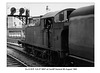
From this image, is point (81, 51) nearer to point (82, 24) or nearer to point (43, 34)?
point (82, 24)

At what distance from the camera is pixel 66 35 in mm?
9188

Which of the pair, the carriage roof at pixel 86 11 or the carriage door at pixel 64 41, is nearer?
the carriage roof at pixel 86 11

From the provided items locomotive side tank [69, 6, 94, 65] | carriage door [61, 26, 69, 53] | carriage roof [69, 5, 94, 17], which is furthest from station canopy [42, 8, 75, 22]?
carriage roof [69, 5, 94, 17]

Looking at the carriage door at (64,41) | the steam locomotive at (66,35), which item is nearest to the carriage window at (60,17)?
the steam locomotive at (66,35)

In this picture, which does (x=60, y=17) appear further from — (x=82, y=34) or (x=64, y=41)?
(x=82, y=34)

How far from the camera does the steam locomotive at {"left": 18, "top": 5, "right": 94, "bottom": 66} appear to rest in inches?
263

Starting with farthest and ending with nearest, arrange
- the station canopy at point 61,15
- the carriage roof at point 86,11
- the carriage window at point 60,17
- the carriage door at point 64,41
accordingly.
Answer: the carriage window at point 60,17, the station canopy at point 61,15, the carriage door at point 64,41, the carriage roof at point 86,11

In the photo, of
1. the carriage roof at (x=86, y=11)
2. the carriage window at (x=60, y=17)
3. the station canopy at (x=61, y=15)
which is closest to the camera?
the carriage roof at (x=86, y=11)

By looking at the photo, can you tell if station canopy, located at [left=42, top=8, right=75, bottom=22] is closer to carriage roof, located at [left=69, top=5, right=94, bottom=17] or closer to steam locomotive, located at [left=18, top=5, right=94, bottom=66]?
steam locomotive, located at [left=18, top=5, right=94, bottom=66]

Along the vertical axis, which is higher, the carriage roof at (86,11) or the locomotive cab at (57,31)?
the carriage roof at (86,11)

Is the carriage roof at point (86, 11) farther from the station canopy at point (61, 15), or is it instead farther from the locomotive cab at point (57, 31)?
the station canopy at point (61, 15)

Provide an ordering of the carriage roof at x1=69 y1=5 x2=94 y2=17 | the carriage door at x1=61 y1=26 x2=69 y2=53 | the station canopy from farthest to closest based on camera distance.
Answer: the station canopy → the carriage door at x1=61 y1=26 x2=69 y2=53 → the carriage roof at x1=69 y1=5 x2=94 y2=17

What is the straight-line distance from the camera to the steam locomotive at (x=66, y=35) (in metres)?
6.67

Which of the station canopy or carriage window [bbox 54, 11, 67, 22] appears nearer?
the station canopy
